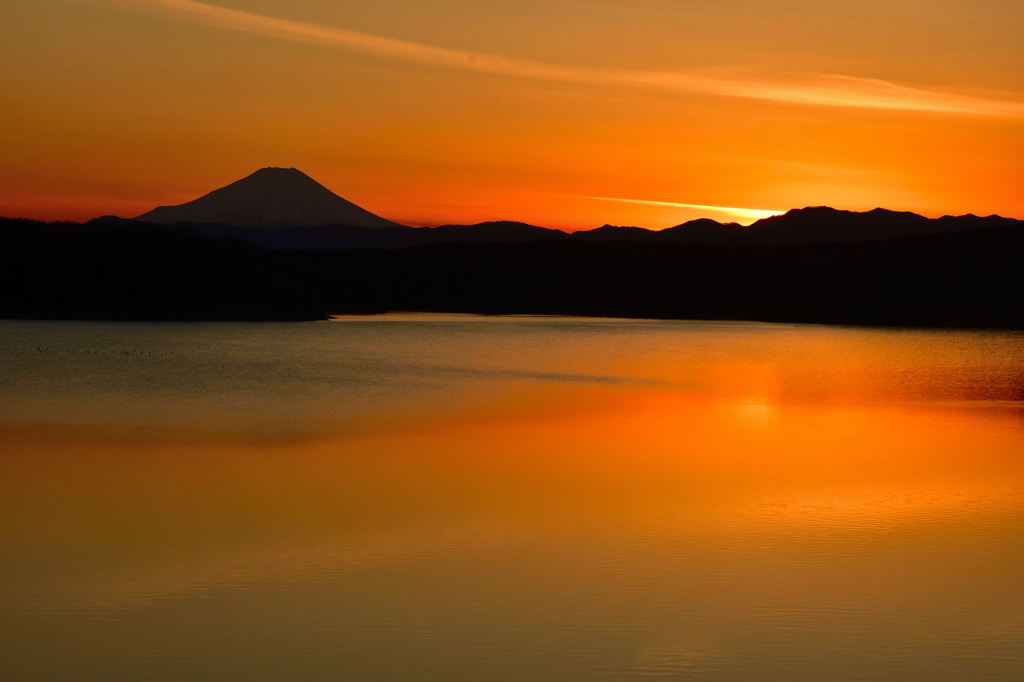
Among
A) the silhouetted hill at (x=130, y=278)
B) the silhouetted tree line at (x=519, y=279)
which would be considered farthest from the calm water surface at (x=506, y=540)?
the silhouetted tree line at (x=519, y=279)

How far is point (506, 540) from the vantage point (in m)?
10.6

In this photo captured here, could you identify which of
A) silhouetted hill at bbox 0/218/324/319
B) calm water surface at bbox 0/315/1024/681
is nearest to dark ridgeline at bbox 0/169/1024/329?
silhouetted hill at bbox 0/218/324/319

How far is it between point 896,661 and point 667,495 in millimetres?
6155

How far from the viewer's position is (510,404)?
2514 cm

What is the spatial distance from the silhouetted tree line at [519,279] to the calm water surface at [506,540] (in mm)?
72326

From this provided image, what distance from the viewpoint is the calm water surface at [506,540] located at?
7.29 m

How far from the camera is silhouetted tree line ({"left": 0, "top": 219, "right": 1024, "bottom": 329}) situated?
93.8m

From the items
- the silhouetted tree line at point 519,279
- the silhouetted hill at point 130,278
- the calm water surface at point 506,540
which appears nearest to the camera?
the calm water surface at point 506,540

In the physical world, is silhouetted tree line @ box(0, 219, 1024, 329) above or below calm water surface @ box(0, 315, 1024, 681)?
above

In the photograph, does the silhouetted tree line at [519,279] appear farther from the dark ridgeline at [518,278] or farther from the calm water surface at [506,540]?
the calm water surface at [506,540]

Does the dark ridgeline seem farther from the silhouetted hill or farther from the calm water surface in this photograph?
the calm water surface

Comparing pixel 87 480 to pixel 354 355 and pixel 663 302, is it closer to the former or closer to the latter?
pixel 354 355

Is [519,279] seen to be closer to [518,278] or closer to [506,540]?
[518,278]

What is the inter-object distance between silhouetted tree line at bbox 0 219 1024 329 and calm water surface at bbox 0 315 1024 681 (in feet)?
237
